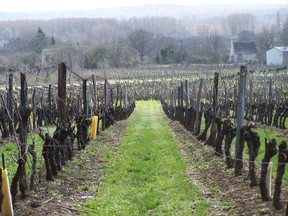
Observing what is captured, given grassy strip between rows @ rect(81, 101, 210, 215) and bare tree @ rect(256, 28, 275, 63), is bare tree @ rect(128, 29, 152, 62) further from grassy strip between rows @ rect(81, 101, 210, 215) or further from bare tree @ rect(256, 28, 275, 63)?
grassy strip between rows @ rect(81, 101, 210, 215)

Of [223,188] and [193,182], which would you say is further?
[193,182]

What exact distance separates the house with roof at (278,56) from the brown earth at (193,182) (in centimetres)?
7132

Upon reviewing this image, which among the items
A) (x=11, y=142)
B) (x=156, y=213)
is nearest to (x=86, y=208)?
(x=156, y=213)

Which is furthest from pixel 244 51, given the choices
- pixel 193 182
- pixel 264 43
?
pixel 193 182

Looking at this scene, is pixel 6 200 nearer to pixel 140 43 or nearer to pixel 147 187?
pixel 147 187

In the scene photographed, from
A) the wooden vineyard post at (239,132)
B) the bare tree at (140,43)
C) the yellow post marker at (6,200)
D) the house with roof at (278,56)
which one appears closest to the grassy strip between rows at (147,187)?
the wooden vineyard post at (239,132)

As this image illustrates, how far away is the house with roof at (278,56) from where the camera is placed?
270ft

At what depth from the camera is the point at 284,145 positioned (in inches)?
313

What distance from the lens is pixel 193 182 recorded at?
36.7 feet

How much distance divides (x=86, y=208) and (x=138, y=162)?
4.76 meters

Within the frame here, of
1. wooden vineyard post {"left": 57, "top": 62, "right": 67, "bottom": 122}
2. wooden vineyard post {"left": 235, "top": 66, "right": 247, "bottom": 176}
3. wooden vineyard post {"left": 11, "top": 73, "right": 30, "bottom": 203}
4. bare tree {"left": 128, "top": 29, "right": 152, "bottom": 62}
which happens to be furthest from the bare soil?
bare tree {"left": 128, "top": 29, "right": 152, "bottom": 62}

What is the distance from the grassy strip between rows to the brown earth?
0.25 meters

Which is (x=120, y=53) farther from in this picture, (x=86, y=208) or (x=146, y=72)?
(x=86, y=208)

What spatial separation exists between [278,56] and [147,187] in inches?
3100
